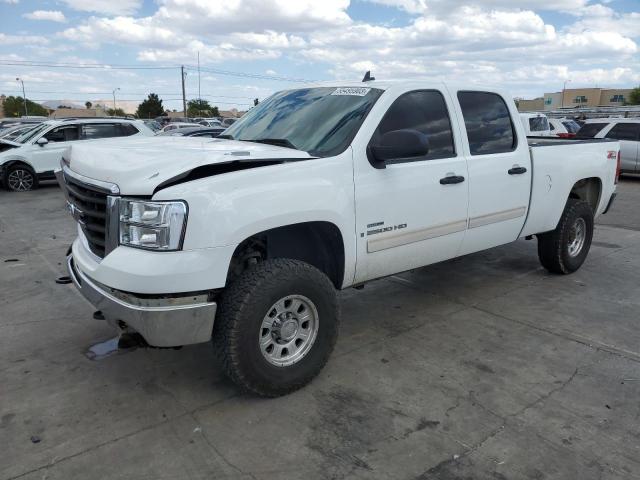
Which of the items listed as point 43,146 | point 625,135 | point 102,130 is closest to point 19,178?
point 43,146

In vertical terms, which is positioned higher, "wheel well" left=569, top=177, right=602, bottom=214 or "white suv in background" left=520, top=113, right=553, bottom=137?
"white suv in background" left=520, top=113, right=553, bottom=137

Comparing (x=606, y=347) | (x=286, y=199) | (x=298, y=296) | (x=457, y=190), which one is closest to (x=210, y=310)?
(x=298, y=296)

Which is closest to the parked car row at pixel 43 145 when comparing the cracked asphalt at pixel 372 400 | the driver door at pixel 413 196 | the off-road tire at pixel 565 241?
the cracked asphalt at pixel 372 400

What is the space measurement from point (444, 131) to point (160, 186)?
2441 mm

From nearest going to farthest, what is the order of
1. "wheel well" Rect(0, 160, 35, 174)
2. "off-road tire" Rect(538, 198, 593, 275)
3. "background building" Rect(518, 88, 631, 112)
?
"off-road tire" Rect(538, 198, 593, 275), "wheel well" Rect(0, 160, 35, 174), "background building" Rect(518, 88, 631, 112)

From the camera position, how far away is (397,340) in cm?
436

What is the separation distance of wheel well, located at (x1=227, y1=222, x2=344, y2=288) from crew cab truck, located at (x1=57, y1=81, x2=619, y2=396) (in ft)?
0.03

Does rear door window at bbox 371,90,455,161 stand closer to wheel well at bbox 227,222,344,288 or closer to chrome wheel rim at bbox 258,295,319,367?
wheel well at bbox 227,222,344,288

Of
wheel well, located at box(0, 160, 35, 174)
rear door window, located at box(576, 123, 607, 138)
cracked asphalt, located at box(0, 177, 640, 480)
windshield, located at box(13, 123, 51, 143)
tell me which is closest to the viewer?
cracked asphalt, located at box(0, 177, 640, 480)

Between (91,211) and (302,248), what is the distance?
1401 millimetres

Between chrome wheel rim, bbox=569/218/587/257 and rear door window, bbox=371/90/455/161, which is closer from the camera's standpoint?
rear door window, bbox=371/90/455/161

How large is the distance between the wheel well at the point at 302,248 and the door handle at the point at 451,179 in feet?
3.64

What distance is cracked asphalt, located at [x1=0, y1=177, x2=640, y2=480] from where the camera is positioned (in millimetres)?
2818

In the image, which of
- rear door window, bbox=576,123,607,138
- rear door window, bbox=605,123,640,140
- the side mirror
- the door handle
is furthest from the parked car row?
rear door window, bbox=605,123,640,140
